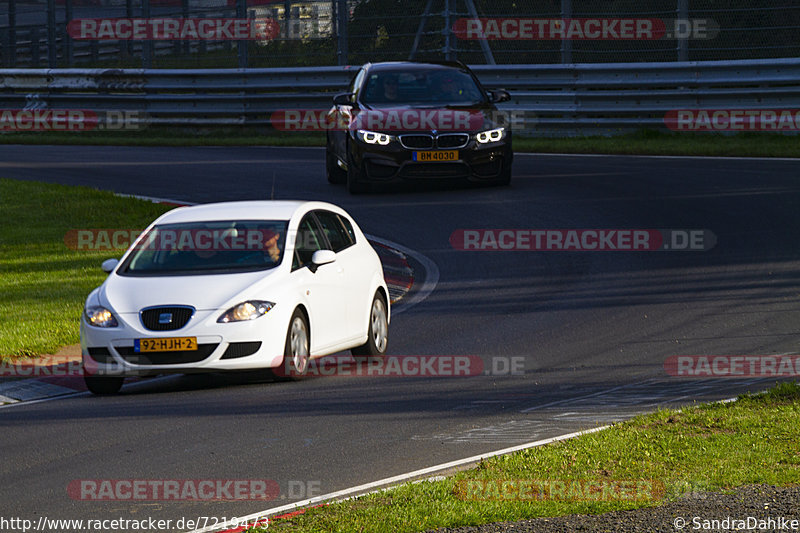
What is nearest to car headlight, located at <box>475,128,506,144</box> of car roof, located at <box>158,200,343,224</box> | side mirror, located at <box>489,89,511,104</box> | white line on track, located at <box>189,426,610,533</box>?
side mirror, located at <box>489,89,511,104</box>

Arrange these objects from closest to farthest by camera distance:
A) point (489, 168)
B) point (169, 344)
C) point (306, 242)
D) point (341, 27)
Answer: point (169, 344)
point (306, 242)
point (489, 168)
point (341, 27)

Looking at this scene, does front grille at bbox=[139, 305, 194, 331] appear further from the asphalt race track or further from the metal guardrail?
the metal guardrail

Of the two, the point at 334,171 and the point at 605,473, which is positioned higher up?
the point at 334,171

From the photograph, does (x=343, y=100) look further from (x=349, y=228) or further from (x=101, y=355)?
(x=101, y=355)

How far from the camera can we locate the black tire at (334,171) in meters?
20.9

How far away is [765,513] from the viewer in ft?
21.0

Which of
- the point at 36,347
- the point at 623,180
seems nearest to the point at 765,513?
the point at 36,347

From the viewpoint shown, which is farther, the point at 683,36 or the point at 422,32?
→ the point at 422,32

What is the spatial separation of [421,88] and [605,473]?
1386 cm

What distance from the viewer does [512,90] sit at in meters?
26.4

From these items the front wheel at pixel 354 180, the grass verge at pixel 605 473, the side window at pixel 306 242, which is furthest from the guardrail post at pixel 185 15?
the grass verge at pixel 605 473

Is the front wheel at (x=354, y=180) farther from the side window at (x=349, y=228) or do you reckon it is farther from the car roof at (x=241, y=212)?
the car roof at (x=241, y=212)

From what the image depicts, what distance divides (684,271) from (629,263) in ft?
2.57

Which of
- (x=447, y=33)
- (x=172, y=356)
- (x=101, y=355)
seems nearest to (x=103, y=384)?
(x=101, y=355)
